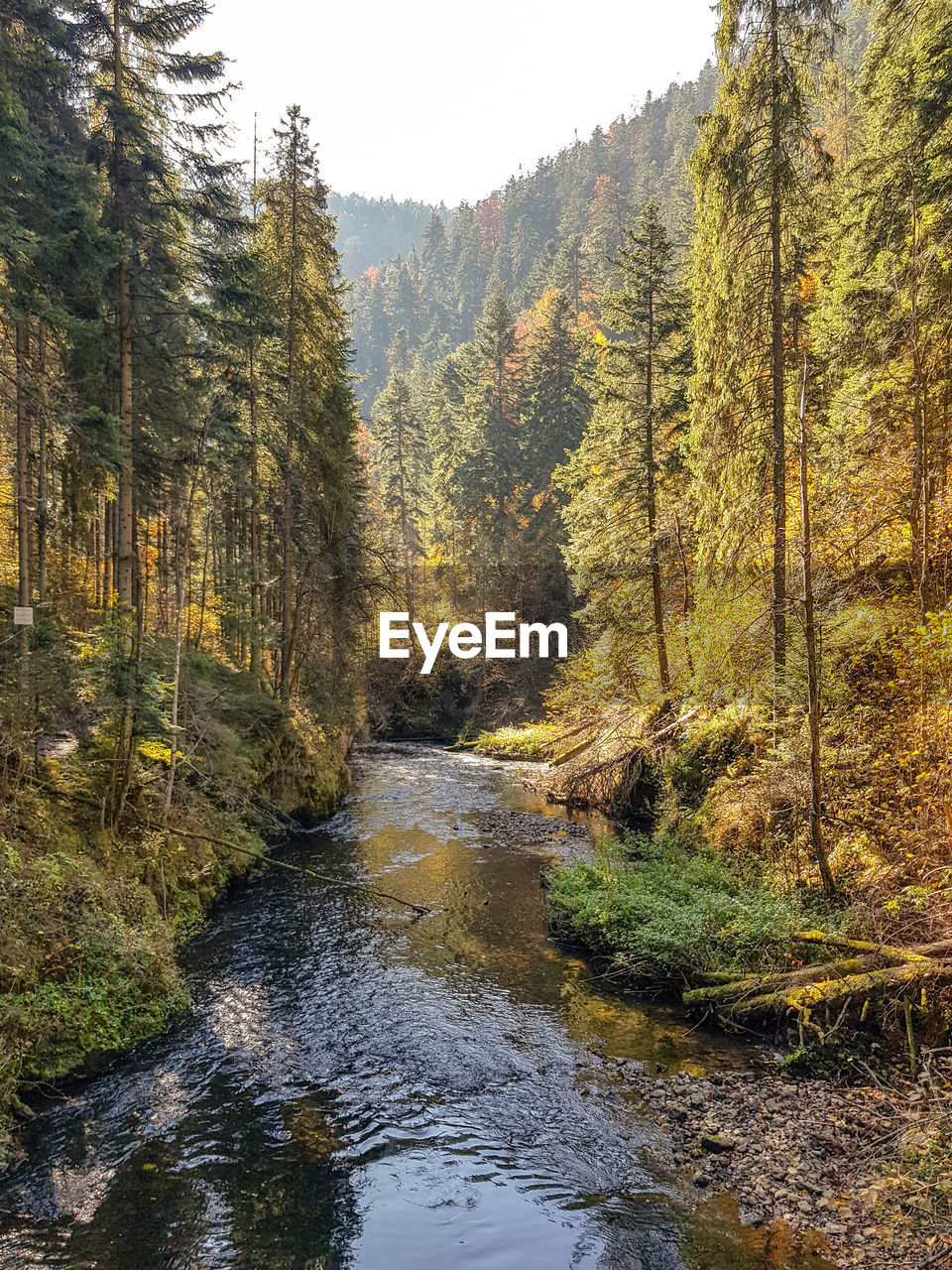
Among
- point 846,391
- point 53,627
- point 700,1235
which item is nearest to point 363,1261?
point 700,1235

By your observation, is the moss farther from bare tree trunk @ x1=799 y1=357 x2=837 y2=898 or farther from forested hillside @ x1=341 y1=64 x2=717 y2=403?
forested hillside @ x1=341 y1=64 x2=717 y2=403

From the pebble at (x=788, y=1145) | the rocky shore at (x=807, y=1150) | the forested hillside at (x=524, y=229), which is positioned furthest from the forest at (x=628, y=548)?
the forested hillside at (x=524, y=229)

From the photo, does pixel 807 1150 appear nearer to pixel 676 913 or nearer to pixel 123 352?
pixel 676 913

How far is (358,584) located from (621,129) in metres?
98.3

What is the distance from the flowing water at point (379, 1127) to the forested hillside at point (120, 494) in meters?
1.07

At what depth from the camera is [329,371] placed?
73.6ft

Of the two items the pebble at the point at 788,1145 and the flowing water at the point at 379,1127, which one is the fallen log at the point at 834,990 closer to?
the flowing water at the point at 379,1127

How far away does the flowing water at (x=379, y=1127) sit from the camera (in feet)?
19.1

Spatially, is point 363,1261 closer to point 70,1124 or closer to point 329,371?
point 70,1124

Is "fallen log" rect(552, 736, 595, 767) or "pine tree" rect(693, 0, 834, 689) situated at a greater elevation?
"pine tree" rect(693, 0, 834, 689)

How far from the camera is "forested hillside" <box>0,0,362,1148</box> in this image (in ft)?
28.8
